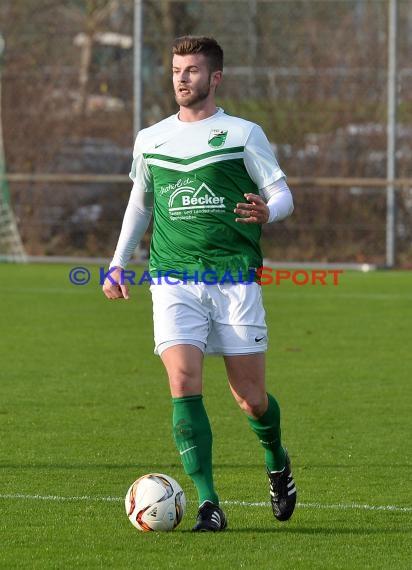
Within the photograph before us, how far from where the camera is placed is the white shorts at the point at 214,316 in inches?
228

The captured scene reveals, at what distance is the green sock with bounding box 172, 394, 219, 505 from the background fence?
1266 cm

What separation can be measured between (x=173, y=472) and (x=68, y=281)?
10.5 metres

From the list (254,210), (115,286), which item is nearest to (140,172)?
(115,286)

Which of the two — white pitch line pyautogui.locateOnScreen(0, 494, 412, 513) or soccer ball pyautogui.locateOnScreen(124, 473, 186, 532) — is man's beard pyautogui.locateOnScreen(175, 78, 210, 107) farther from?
white pitch line pyautogui.locateOnScreen(0, 494, 412, 513)

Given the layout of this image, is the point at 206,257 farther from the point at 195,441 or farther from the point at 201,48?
the point at 201,48

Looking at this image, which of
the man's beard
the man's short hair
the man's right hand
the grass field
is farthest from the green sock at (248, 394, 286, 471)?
the man's short hair

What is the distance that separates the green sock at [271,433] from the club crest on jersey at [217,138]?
42.7 inches

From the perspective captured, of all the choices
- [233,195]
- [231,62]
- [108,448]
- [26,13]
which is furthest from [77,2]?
[233,195]

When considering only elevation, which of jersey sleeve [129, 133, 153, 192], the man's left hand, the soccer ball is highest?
jersey sleeve [129, 133, 153, 192]

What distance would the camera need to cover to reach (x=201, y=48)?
19.2 feet

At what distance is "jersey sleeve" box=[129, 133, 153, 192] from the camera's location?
239 inches

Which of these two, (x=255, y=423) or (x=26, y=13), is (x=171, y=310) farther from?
(x=26, y=13)

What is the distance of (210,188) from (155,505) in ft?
4.28
